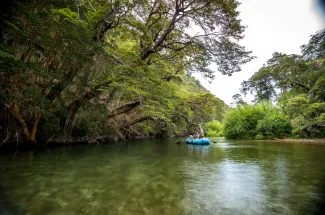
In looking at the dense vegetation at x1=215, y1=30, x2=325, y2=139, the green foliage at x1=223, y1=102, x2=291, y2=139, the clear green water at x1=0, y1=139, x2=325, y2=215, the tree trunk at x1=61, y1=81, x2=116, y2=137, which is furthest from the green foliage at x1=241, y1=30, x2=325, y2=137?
the tree trunk at x1=61, y1=81, x2=116, y2=137

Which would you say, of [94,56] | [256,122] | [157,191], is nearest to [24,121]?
[94,56]

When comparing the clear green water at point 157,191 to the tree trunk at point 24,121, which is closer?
the clear green water at point 157,191

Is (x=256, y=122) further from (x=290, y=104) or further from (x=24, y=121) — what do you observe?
(x=24, y=121)

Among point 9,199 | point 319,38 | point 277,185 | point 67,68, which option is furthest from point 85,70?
point 319,38

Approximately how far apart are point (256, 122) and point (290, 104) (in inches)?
282

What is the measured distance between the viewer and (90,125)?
13.8 metres

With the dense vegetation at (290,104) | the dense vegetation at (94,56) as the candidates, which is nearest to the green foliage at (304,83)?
the dense vegetation at (290,104)

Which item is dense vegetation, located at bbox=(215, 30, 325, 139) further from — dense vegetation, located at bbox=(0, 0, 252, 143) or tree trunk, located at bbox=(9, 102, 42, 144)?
tree trunk, located at bbox=(9, 102, 42, 144)

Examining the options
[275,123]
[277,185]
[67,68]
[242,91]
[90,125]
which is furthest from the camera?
[242,91]

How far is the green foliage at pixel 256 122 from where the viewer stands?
1998 cm

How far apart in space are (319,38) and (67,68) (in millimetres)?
19172

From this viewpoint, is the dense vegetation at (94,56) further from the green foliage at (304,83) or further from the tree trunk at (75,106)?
the green foliage at (304,83)

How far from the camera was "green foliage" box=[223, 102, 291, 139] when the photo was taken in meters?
20.0

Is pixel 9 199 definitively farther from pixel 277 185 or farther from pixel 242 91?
pixel 242 91
